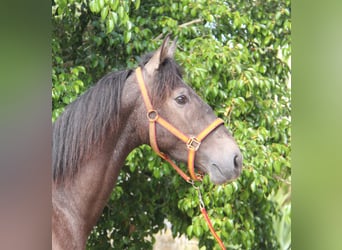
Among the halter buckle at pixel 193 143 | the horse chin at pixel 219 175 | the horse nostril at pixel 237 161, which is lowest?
the horse chin at pixel 219 175

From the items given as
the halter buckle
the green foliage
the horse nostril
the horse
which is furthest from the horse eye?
the green foliage

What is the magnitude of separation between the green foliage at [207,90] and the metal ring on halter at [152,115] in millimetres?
452

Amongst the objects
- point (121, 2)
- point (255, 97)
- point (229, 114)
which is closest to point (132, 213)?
point (229, 114)

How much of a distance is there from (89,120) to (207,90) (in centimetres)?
65

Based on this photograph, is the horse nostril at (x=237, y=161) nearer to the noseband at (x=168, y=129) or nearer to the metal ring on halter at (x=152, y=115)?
the noseband at (x=168, y=129)

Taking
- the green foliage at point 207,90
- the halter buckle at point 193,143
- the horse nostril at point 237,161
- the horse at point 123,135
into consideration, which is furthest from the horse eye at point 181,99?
the green foliage at point 207,90

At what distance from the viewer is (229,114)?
1.69m

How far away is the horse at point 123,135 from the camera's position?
110cm

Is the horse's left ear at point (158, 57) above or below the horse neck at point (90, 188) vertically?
above

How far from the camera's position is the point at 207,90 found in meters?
1.63

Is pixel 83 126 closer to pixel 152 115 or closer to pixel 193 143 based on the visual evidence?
pixel 152 115

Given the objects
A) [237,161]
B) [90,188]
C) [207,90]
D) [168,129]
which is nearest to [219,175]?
[237,161]

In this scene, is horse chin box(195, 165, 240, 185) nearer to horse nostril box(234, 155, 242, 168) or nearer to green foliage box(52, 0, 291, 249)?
horse nostril box(234, 155, 242, 168)
